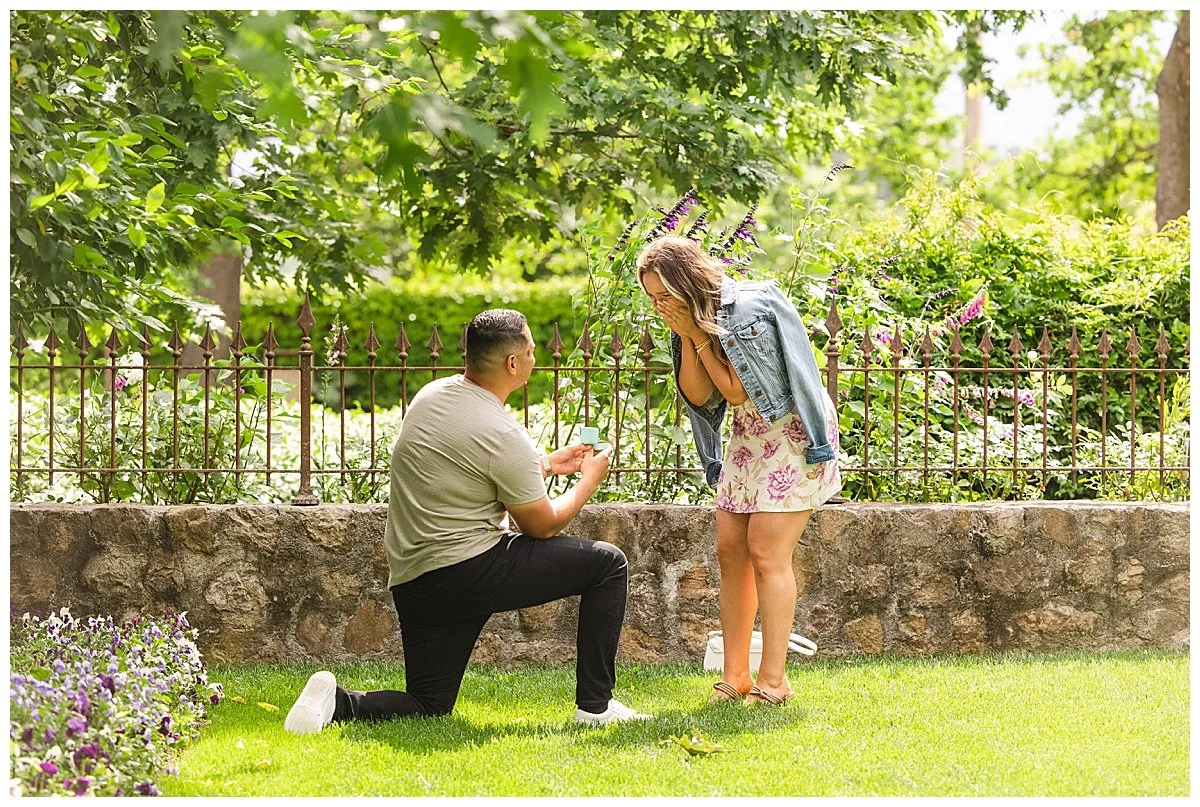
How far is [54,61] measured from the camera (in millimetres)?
4664

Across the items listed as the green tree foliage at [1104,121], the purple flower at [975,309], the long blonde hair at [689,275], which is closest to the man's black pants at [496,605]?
the long blonde hair at [689,275]

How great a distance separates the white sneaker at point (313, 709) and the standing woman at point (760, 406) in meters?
1.37

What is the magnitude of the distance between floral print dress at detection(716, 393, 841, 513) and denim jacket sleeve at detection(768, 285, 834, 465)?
1.9 inches

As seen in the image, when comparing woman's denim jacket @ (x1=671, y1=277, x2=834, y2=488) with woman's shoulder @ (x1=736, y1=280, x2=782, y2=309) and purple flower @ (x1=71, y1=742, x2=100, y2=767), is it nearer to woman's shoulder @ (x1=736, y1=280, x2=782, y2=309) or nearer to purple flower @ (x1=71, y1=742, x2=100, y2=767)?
woman's shoulder @ (x1=736, y1=280, x2=782, y2=309)

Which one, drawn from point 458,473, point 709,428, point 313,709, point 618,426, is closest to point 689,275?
point 709,428

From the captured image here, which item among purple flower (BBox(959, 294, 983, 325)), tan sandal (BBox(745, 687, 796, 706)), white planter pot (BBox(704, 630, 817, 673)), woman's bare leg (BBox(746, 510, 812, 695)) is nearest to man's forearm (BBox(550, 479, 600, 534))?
woman's bare leg (BBox(746, 510, 812, 695))

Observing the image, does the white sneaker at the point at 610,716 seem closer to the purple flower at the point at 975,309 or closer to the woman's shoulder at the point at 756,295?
the woman's shoulder at the point at 756,295

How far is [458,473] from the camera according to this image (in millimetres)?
4008

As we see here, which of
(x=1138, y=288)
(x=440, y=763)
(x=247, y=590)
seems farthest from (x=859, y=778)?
(x=1138, y=288)

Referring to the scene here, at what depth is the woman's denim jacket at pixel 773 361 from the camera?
165 inches

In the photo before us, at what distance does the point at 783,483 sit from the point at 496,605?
1.09 meters

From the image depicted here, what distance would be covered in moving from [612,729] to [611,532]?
139 cm
